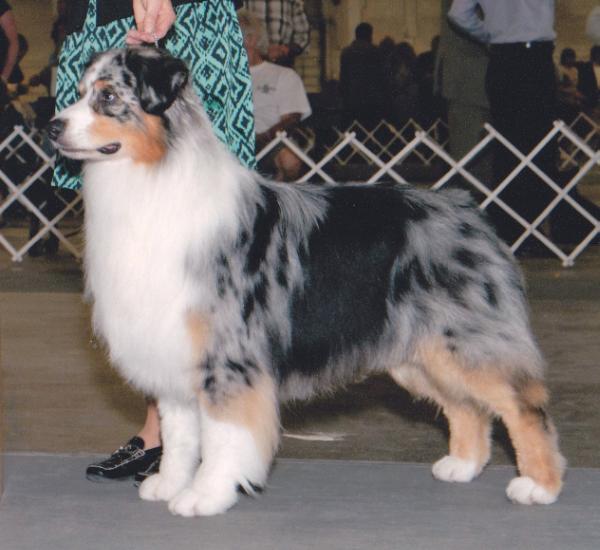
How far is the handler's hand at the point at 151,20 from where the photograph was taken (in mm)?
3447

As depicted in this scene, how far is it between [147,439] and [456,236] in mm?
1185

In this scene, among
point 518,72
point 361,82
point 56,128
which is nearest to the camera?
point 56,128

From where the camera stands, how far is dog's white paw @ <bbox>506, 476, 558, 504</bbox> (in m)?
3.41

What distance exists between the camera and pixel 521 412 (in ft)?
11.4

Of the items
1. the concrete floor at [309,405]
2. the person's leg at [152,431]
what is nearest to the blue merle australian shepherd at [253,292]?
the person's leg at [152,431]

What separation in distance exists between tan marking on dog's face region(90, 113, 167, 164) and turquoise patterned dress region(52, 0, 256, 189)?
57 cm

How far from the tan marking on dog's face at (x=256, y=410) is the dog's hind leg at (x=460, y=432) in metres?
0.56

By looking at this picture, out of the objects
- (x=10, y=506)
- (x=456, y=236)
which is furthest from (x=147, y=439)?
(x=456, y=236)

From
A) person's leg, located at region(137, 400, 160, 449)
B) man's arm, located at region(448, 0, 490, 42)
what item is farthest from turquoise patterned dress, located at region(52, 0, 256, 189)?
man's arm, located at region(448, 0, 490, 42)

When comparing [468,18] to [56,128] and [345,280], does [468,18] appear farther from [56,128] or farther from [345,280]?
[56,128]

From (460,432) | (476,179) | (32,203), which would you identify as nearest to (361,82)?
(476,179)

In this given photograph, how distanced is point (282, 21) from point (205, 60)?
6.70 meters

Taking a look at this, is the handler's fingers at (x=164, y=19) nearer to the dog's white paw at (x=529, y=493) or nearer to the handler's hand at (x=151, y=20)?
the handler's hand at (x=151, y=20)

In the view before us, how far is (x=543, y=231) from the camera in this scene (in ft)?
29.9
